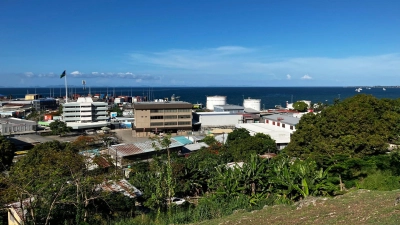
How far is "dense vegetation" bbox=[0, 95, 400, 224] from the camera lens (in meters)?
12.9

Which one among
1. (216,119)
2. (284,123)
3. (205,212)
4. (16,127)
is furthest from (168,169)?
(16,127)

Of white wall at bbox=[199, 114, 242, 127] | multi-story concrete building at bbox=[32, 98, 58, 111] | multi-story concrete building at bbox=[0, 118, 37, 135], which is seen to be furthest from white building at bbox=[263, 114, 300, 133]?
multi-story concrete building at bbox=[32, 98, 58, 111]

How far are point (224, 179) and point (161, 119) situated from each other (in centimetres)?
3631

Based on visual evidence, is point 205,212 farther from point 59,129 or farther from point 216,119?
point 216,119

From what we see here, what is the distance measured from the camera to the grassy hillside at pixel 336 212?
8693 mm

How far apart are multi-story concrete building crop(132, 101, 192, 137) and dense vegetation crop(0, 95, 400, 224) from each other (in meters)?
25.5

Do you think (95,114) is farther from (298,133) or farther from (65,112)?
(298,133)

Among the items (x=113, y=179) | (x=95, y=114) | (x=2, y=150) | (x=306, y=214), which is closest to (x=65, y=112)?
(x=95, y=114)

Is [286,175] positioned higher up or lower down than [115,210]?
higher up

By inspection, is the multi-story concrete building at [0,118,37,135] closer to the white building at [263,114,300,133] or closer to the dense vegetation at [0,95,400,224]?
the dense vegetation at [0,95,400,224]

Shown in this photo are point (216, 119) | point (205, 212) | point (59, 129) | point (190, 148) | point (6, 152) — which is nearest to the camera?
point (205, 212)

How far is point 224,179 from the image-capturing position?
1662cm

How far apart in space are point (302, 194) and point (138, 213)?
788cm

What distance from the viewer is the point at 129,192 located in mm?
16828
